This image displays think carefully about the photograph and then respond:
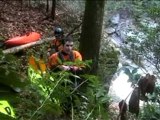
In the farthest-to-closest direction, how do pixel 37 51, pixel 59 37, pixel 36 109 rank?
pixel 37 51
pixel 59 37
pixel 36 109

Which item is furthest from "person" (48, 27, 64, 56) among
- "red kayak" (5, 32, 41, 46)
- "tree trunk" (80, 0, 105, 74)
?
"red kayak" (5, 32, 41, 46)

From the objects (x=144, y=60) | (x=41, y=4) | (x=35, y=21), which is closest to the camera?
(x=144, y=60)

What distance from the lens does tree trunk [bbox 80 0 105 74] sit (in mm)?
7195

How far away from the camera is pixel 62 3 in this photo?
17.3 m

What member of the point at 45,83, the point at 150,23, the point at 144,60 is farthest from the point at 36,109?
the point at 150,23

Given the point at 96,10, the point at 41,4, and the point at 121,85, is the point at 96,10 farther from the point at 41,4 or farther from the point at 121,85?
the point at 41,4

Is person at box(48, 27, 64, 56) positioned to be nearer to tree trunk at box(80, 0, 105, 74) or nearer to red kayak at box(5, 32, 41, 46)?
tree trunk at box(80, 0, 105, 74)

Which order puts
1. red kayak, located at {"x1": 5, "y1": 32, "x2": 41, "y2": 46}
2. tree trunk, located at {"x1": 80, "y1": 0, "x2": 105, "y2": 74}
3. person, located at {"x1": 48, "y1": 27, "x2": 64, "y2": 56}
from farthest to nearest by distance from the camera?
red kayak, located at {"x1": 5, "y1": 32, "x2": 41, "y2": 46}
person, located at {"x1": 48, "y1": 27, "x2": 64, "y2": 56}
tree trunk, located at {"x1": 80, "y1": 0, "x2": 105, "y2": 74}

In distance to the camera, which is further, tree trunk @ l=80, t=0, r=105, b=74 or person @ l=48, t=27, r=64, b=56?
person @ l=48, t=27, r=64, b=56

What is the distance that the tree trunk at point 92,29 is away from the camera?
720 centimetres

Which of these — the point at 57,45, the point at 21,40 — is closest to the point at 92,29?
the point at 57,45

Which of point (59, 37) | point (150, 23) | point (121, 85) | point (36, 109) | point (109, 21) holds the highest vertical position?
point (36, 109)

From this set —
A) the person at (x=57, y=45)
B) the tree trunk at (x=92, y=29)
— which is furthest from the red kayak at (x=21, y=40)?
the tree trunk at (x=92, y=29)

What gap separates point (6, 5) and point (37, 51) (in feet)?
13.4
